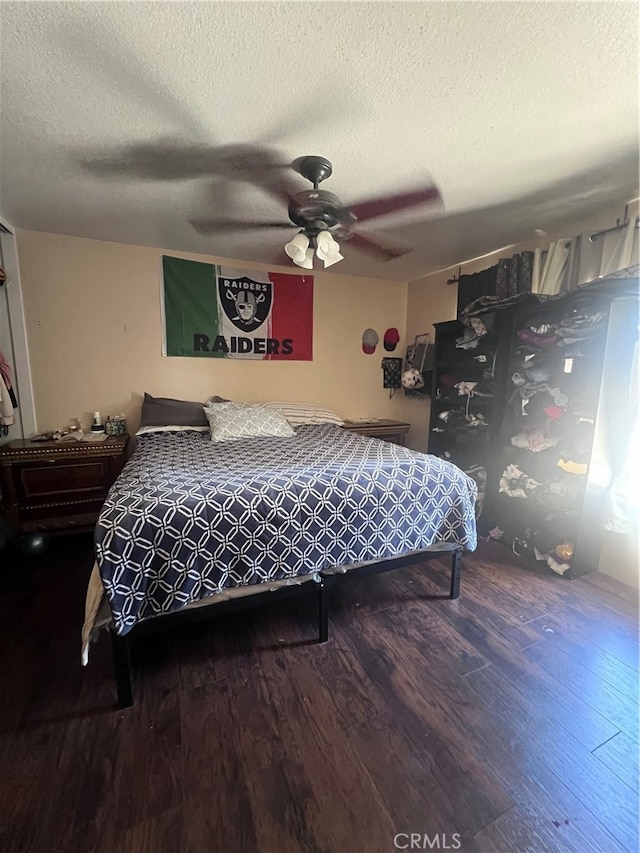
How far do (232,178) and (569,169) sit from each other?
6.00 ft

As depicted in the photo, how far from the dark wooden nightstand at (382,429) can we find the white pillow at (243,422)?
2.81ft

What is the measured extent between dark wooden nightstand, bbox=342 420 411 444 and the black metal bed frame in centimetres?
180

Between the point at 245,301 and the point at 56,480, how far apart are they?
220 cm

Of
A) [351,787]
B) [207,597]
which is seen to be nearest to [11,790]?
[207,597]

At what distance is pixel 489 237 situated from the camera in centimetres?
282

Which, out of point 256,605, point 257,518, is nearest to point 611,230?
point 257,518

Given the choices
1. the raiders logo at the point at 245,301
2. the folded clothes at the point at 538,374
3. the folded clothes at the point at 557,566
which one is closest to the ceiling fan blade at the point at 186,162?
the raiders logo at the point at 245,301

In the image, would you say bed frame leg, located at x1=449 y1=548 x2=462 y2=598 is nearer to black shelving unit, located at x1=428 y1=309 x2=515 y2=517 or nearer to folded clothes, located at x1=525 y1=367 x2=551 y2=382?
black shelving unit, located at x1=428 y1=309 x2=515 y2=517

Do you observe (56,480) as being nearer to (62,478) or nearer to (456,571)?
(62,478)

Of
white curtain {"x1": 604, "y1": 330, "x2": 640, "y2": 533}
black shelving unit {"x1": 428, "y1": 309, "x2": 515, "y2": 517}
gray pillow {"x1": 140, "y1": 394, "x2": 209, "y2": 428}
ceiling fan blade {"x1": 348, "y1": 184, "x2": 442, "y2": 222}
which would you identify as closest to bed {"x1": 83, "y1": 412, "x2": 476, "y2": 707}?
gray pillow {"x1": 140, "y1": 394, "x2": 209, "y2": 428}

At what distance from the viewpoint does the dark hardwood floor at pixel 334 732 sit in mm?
1027

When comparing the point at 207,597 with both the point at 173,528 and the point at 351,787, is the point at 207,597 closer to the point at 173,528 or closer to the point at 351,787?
the point at 173,528

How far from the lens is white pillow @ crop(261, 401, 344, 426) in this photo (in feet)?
11.1

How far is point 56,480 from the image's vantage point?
2615 mm
